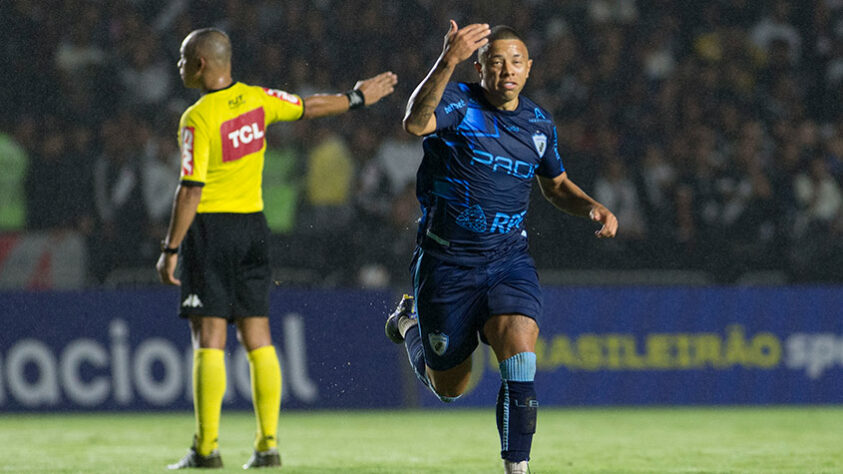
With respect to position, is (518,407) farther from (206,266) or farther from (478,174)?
(206,266)

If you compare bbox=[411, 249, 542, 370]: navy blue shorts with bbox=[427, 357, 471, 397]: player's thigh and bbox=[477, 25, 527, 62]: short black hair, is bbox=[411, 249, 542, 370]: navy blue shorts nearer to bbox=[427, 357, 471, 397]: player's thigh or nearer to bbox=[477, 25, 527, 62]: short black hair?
bbox=[427, 357, 471, 397]: player's thigh

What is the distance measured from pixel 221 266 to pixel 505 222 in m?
1.84

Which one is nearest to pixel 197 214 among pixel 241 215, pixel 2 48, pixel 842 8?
pixel 241 215

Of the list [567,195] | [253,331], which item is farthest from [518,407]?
[253,331]

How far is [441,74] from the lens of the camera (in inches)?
217

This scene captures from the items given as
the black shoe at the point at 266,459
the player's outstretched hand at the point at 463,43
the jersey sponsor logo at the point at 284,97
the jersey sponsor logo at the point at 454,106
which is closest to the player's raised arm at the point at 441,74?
the player's outstretched hand at the point at 463,43

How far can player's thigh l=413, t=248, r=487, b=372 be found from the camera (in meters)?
6.05

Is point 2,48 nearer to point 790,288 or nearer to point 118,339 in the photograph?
point 118,339

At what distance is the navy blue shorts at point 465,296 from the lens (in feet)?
19.4

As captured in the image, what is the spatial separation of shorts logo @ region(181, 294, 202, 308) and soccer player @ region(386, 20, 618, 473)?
142cm

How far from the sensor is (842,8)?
1521cm

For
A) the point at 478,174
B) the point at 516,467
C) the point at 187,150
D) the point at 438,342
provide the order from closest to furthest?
the point at 516,467 → the point at 478,174 → the point at 438,342 → the point at 187,150

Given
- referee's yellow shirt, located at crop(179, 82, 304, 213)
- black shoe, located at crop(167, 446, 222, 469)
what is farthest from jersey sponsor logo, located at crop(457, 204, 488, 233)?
black shoe, located at crop(167, 446, 222, 469)

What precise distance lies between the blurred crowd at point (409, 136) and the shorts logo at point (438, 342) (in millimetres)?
5656
